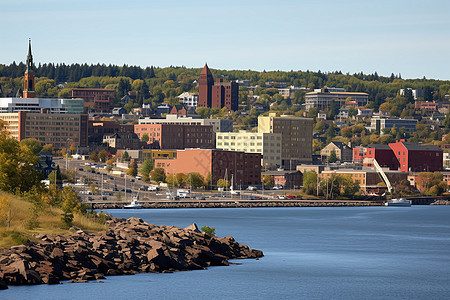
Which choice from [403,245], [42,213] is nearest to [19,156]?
[42,213]

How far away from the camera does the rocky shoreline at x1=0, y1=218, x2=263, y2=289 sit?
54.0 m

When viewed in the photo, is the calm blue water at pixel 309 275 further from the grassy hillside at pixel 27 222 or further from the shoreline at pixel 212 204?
the shoreline at pixel 212 204

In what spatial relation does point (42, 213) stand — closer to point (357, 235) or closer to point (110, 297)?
point (110, 297)

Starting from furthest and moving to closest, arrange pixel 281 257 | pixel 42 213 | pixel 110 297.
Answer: pixel 281 257 → pixel 42 213 → pixel 110 297

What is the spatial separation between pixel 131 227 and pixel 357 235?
152 ft

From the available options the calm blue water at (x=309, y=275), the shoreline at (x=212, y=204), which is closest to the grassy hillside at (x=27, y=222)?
the calm blue water at (x=309, y=275)

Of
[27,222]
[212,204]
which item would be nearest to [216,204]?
[212,204]

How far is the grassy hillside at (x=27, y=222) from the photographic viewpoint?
58188 mm

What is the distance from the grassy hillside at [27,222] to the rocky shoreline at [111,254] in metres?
1.03

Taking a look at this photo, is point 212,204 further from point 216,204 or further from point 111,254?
point 111,254

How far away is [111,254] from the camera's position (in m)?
60.1

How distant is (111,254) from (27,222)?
→ 661cm

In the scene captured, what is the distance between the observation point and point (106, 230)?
6888cm

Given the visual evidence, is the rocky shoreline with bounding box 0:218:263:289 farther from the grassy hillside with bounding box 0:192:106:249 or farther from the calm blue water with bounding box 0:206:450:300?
the grassy hillside with bounding box 0:192:106:249
